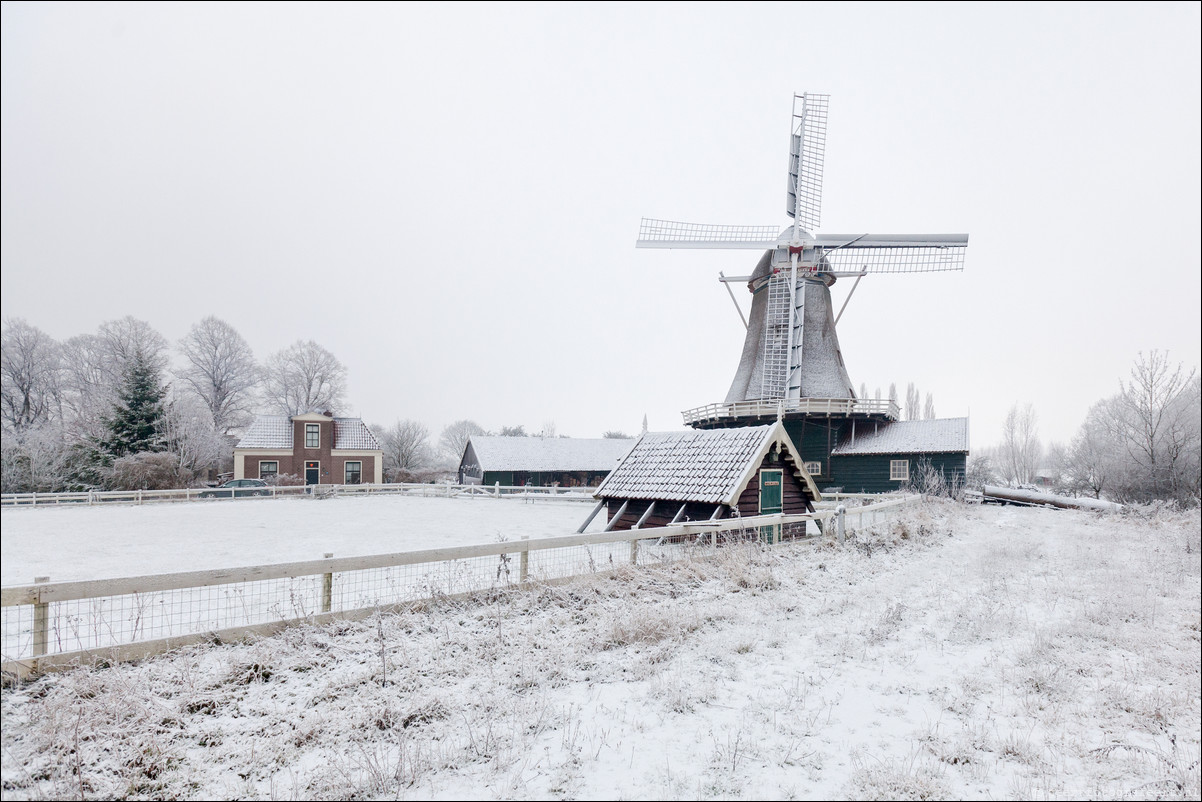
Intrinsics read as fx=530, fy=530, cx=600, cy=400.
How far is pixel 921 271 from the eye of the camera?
28312mm

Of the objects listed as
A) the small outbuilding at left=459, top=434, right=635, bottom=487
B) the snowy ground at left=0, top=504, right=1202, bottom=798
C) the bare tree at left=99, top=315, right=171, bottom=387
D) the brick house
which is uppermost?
the bare tree at left=99, top=315, right=171, bottom=387

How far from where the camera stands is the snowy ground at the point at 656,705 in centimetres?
326

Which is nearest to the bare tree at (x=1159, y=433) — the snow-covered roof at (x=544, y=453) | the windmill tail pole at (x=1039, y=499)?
the windmill tail pole at (x=1039, y=499)

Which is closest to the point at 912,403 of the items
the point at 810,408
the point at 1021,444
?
the point at 1021,444

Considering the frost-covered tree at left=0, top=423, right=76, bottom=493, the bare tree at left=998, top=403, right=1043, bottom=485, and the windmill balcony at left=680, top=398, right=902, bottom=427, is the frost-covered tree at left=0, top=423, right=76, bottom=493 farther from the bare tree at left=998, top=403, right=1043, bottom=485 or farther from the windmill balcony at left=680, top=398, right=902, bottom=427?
the bare tree at left=998, top=403, right=1043, bottom=485

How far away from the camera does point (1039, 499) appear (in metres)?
22.7

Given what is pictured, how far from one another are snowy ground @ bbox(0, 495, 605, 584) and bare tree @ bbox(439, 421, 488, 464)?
17374mm

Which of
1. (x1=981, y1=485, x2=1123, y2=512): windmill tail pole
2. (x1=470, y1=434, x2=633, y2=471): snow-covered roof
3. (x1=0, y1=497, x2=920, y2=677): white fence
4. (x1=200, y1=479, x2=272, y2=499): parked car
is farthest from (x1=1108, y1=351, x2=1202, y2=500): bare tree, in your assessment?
(x1=470, y1=434, x2=633, y2=471): snow-covered roof

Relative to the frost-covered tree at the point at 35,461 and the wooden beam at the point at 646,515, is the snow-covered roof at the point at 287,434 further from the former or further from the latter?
the wooden beam at the point at 646,515

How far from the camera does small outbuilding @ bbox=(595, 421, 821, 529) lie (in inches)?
446

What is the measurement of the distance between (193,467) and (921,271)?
31961 mm

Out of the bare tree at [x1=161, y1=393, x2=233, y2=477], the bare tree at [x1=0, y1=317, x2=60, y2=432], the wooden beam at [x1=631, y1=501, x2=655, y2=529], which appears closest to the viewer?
the bare tree at [x1=0, y1=317, x2=60, y2=432]

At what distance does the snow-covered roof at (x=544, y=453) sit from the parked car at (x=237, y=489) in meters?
17.3

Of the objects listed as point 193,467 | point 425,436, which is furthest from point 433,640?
point 425,436
